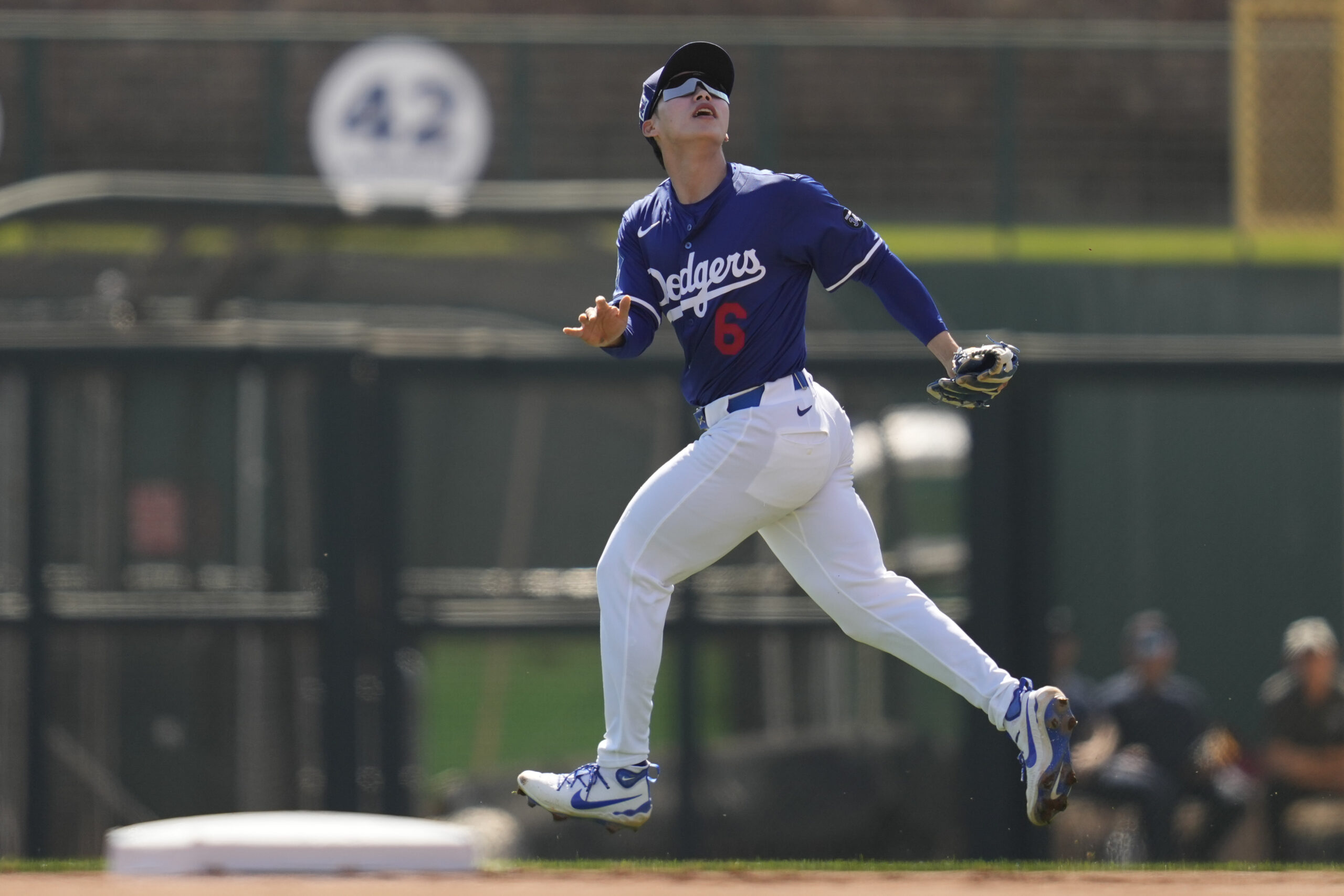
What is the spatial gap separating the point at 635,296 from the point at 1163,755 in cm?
321

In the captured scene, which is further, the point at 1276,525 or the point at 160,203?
the point at 160,203

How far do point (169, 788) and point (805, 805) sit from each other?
2285 mm

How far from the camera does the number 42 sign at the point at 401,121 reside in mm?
14188

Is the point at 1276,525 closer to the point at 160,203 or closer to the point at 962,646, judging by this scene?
the point at 962,646

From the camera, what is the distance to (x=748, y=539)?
685cm

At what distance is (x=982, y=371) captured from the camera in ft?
13.9

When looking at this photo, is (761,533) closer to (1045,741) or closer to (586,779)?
(586,779)

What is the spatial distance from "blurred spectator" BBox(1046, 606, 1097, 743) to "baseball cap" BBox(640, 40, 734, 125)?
289 centimetres

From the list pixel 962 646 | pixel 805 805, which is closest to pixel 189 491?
pixel 805 805

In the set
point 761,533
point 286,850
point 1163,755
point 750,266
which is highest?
point 750,266

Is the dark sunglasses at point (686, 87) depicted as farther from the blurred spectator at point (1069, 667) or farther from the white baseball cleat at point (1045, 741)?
the blurred spectator at point (1069, 667)

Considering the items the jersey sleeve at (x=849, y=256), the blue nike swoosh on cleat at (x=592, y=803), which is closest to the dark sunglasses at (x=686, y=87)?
the jersey sleeve at (x=849, y=256)

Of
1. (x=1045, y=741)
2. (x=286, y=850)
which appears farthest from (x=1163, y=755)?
(x=286, y=850)

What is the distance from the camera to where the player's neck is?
14.5 feet
